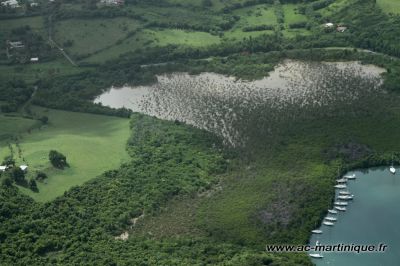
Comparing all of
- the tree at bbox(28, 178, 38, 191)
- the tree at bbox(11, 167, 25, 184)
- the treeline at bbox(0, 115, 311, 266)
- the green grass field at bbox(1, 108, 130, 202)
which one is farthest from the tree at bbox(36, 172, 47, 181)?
the treeline at bbox(0, 115, 311, 266)

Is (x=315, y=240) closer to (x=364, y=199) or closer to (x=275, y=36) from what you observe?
(x=364, y=199)

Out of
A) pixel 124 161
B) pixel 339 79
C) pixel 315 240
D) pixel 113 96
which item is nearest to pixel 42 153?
pixel 124 161

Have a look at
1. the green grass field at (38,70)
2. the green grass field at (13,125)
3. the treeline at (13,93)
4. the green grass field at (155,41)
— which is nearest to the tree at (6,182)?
the green grass field at (13,125)

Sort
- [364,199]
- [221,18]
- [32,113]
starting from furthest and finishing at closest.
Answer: [221,18]
[32,113]
[364,199]

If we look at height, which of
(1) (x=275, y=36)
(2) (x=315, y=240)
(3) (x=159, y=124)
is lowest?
(2) (x=315, y=240)

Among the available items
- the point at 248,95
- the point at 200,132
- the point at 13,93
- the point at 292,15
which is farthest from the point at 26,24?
the point at 200,132

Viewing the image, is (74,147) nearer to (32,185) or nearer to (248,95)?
(32,185)

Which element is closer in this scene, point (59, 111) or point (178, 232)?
point (178, 232)
